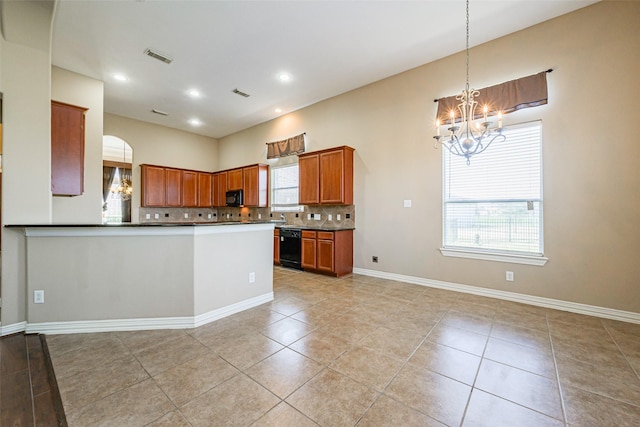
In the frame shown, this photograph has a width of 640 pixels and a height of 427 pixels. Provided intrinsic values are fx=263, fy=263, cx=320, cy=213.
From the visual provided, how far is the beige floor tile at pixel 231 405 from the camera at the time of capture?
4.86ft

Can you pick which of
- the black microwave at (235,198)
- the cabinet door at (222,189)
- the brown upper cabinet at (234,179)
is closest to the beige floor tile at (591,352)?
the black microwave at (235,198)

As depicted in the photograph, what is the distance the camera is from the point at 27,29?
2766 mm

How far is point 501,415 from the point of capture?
60.2 inches

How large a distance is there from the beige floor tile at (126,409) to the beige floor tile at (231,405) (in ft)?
0.54

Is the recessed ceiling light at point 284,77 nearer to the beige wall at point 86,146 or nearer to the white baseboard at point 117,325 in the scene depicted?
the beige wall at point 86,146

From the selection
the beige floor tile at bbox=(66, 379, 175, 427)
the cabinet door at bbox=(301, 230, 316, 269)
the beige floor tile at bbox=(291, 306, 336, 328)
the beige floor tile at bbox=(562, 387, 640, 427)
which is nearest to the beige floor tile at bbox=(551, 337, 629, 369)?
the beige floor tile at bbox=(562, 387, 640, 427)

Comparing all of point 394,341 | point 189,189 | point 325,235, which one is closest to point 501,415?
point 394,341

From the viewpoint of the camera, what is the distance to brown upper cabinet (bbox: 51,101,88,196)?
3.57 m

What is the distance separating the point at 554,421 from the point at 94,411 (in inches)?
104

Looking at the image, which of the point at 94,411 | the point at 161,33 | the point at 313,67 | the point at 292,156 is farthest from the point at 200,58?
the point at 94,411

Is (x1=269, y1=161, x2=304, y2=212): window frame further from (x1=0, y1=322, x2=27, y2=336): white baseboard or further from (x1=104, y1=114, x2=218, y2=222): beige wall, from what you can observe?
(x1=0, y1=322, x2=27, y2=336): white baseboard

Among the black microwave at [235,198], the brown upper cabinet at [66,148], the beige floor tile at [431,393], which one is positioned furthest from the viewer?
the black microwave at [235,198]

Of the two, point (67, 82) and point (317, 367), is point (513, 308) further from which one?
point (67, 82)

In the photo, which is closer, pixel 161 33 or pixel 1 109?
pixel 1 109
